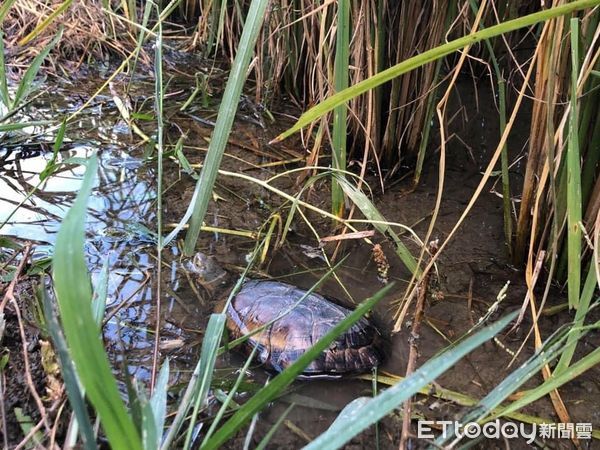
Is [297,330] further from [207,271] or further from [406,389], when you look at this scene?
[406,389]

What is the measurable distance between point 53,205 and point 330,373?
39.7 inches

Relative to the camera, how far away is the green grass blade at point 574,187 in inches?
42.2

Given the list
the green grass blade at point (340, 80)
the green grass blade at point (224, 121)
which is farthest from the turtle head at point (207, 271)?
the green grass blade at point (224, 121)

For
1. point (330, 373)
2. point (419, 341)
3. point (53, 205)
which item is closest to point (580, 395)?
point (419, 341)

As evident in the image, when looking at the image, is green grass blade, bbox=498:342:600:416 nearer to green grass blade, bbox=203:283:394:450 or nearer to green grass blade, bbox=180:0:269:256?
green grass blade, bbox=203:283:394:450

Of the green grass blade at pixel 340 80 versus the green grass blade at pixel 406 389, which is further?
the green grass blade at pixel 340 80

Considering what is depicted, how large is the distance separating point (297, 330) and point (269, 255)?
1.14 ft

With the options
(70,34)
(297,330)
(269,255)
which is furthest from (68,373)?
(70,34)

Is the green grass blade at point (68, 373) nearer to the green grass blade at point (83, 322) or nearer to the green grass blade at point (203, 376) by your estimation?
the green grass blade at point (83, 322)

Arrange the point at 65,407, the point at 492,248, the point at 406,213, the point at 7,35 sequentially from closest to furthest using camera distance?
1. the point at 65,407
2. the point at 492,248
3. the point at 406,213
4. the point at 7,35

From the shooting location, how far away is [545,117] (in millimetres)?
1289

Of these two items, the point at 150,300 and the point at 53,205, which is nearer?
the point at 150,300

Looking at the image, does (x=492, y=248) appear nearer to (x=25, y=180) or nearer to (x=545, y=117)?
(x=545, y=117)

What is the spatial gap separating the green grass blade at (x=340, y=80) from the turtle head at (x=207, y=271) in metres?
0.36
